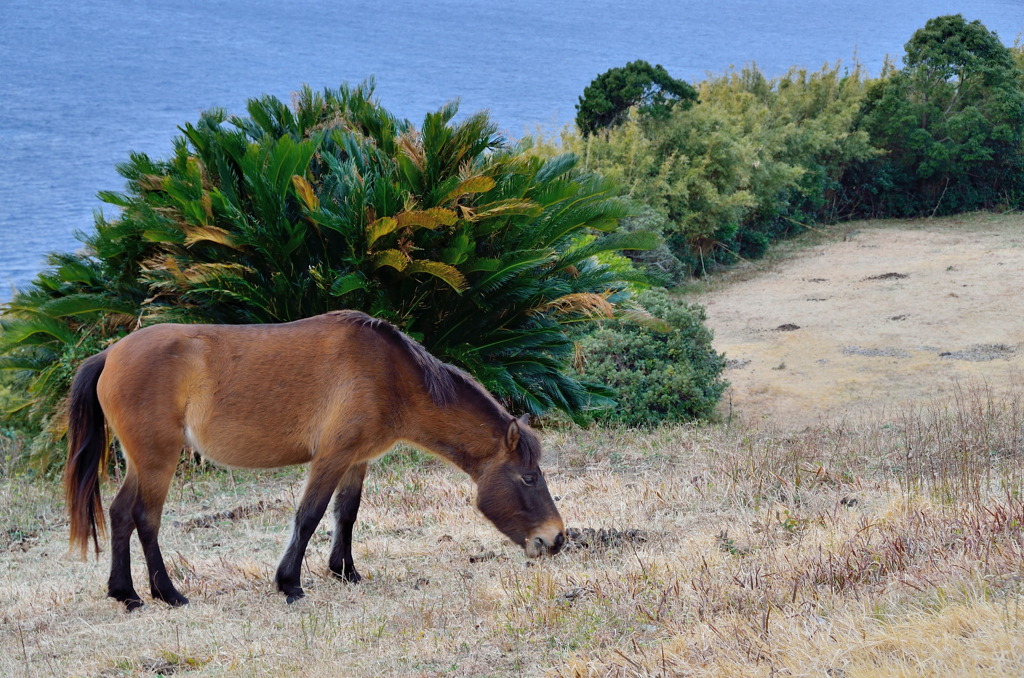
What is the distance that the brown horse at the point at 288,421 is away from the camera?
16.0 feet

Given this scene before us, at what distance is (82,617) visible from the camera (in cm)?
485

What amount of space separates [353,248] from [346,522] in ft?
10.9

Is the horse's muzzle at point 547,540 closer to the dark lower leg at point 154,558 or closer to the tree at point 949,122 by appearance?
the dark lower leg at point 154,558

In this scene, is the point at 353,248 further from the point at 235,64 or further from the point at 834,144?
the point at 235,64

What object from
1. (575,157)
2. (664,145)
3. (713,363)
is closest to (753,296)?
(664,145)

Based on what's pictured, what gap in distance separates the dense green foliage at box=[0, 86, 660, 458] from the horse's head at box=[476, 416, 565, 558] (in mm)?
2898

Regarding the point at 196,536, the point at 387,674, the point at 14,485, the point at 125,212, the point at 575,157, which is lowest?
the point at 14,485

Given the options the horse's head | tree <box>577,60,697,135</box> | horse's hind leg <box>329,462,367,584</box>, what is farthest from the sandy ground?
horse's hind leg <box>329,462,367,584</box>

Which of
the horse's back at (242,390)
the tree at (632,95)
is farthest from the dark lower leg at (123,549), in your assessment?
the tree at (632,95)

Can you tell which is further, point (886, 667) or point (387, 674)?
point (387, 674)

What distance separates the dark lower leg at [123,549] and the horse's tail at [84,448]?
0.21 meters

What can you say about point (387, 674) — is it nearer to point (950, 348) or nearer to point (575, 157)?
point (575, 157)

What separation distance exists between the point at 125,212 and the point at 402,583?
542cm

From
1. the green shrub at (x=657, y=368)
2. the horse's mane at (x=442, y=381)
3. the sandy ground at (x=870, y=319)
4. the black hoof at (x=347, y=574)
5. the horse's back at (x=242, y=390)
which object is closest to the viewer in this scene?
the horse's back at (x=242, y=390)
